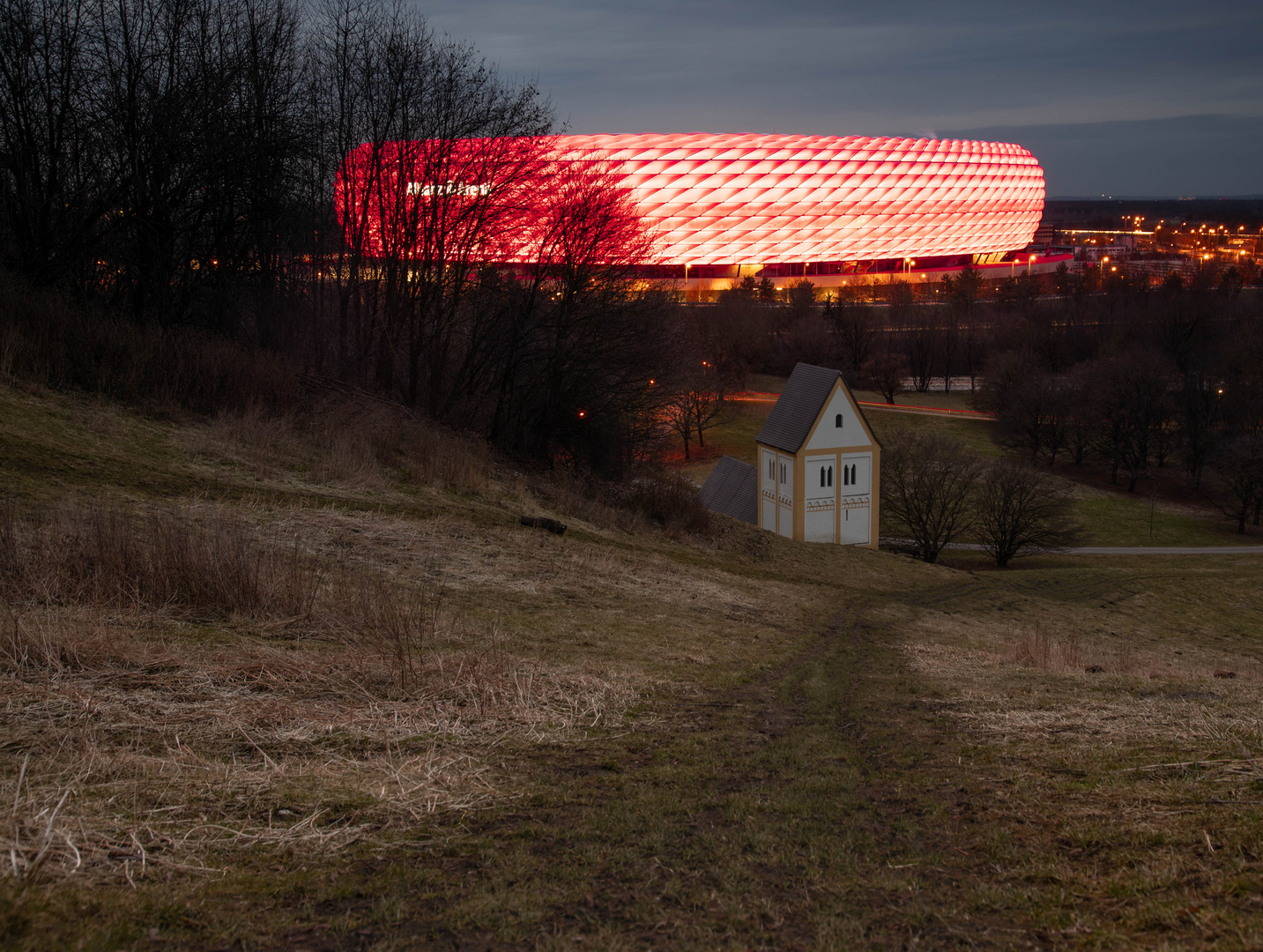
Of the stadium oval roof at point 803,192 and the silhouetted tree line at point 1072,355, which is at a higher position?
the stadium oval roof at point 803,192

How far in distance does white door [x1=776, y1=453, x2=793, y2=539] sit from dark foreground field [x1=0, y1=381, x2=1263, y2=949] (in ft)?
68.5

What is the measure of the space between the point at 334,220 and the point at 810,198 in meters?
75.0

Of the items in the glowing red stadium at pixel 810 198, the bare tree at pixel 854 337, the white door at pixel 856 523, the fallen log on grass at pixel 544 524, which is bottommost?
the white door at pixel 856 523

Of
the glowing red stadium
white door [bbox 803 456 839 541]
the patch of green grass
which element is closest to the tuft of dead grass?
white door [bbox 803 456 839 541]

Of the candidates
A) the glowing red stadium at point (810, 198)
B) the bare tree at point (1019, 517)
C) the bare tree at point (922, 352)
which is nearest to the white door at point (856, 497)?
the bare tree at point (1019, 517)

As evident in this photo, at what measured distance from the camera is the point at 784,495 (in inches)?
1240

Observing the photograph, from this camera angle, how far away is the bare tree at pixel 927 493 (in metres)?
32.8

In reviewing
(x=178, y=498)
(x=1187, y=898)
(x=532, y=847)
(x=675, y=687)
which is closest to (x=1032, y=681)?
(x=675, y=687)

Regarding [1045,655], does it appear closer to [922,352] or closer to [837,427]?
[837,427]

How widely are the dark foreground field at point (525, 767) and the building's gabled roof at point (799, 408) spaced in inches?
826

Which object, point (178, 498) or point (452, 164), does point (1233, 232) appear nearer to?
point (452, 164)

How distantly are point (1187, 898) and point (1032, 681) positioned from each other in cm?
509

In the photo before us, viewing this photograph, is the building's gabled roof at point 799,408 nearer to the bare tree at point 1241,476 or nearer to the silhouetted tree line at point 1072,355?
the bare tree at point 1241,476

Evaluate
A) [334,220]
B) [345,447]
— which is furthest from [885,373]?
[345,447]
